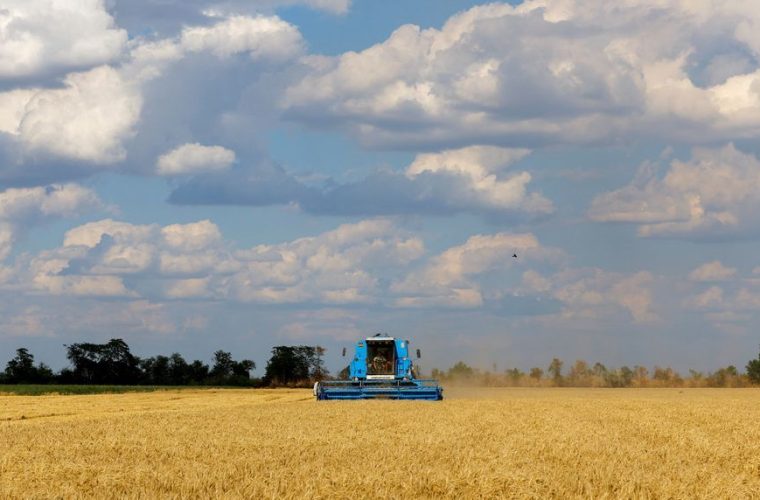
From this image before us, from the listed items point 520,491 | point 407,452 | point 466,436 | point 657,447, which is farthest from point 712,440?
point 520,491

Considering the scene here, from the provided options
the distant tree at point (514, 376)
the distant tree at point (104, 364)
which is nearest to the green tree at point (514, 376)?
the distant tree at point (514, 376)

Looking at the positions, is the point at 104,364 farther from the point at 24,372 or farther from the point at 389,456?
the point at 389,456

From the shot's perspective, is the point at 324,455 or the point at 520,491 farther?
the point at 324,455

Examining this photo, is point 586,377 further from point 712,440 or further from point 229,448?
point 229,448

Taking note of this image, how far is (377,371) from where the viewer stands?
156 ft

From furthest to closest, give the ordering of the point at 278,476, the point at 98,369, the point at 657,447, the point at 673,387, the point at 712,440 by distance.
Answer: the point at 98,369
the point at 673,387
the point at 712,440
the point at 657,447
the point at 278,476

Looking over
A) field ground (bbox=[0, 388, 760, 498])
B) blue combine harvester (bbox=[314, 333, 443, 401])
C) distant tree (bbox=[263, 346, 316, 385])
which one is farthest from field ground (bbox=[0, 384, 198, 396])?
field ground (bbox=[0, 388, 760, 498])

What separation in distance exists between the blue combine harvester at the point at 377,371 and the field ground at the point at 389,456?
1224 centimetres

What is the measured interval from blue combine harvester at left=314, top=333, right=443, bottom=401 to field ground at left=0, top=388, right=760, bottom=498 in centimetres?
1224

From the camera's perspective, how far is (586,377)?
274ft

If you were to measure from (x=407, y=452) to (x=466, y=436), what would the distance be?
14.0 ft

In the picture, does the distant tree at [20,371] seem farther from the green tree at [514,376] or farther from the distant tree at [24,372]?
the green tree at [514,376]

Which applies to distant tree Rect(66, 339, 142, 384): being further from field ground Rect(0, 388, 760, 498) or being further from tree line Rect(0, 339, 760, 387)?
field ground Rect(0, 388, 760, 498)

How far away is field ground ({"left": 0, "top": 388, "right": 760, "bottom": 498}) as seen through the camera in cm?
1377
